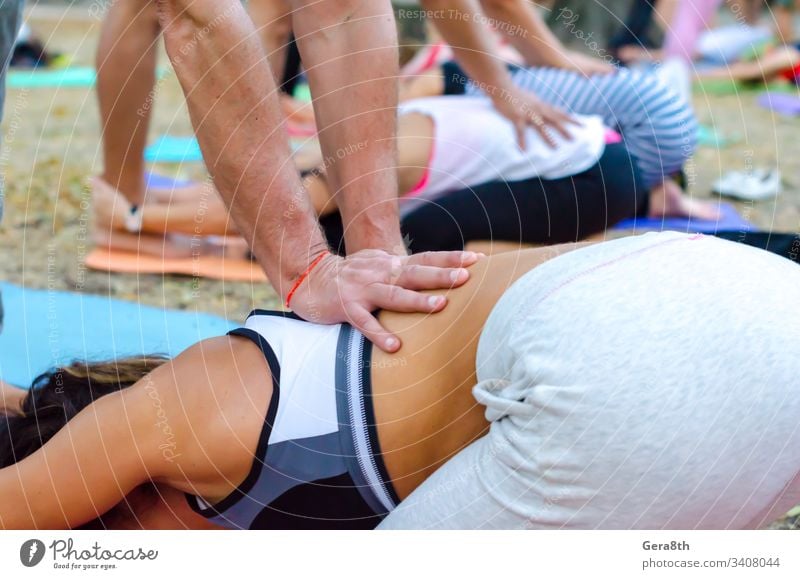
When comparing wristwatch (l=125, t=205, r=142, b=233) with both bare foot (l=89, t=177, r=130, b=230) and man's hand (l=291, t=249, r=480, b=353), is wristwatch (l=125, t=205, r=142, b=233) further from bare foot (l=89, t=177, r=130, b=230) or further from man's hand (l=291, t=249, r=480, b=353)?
man's hand (l=291, t=249, r=480, b=353)

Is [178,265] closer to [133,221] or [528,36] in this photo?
[133,221]

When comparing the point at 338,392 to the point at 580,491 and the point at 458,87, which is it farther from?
the point at 458,87

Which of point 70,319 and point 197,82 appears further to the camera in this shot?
point 70,319

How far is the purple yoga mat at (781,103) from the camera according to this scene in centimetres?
344

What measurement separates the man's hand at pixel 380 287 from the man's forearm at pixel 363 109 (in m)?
0.14

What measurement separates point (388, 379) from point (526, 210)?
0.92m

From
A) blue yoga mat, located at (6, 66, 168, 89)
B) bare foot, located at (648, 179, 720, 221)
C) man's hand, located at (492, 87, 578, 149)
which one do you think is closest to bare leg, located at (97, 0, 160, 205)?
man's hand, located at (492, 87, 578, 149)

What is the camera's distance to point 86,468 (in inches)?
31.5

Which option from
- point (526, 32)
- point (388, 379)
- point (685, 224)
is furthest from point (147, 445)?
point (685, 224)

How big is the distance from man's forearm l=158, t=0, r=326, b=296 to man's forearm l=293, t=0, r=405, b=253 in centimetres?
8

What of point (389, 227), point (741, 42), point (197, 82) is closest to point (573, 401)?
point (389, 227)

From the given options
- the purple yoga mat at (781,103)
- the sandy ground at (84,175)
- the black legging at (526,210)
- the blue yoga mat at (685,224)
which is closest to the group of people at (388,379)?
the black legging at (526,210)

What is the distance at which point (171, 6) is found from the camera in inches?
39.1

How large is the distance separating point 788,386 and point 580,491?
0.18 m
